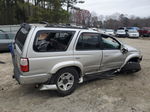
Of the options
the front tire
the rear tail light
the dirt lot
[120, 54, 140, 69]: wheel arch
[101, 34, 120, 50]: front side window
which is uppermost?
[101, 34, 120, 50]: front side window

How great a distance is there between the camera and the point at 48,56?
149 inches

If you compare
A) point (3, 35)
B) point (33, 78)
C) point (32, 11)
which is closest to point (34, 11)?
point (32, 11)

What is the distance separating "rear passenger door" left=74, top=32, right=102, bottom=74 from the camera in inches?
167

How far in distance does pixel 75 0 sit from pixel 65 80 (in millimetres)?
27809

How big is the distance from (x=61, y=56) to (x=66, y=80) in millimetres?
687

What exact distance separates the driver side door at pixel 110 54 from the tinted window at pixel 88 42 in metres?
0.23

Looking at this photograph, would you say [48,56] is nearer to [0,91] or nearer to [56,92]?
[56,92]

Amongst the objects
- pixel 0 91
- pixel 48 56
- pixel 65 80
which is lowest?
pixel 0 91

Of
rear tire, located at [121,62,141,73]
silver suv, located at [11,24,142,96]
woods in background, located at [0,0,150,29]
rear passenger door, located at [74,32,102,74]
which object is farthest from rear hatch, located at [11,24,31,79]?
woods in background, located at [0,0,150,29]

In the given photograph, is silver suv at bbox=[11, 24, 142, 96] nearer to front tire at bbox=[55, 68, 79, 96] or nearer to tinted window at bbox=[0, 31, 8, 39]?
front tire at bbox=[55, 68, 79, 96]

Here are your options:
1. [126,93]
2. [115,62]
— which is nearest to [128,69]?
[115,62]

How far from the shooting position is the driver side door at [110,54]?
4818 mm

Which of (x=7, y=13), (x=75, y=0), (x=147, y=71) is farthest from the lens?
(x=75, y=0)

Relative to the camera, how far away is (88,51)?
173 inches
